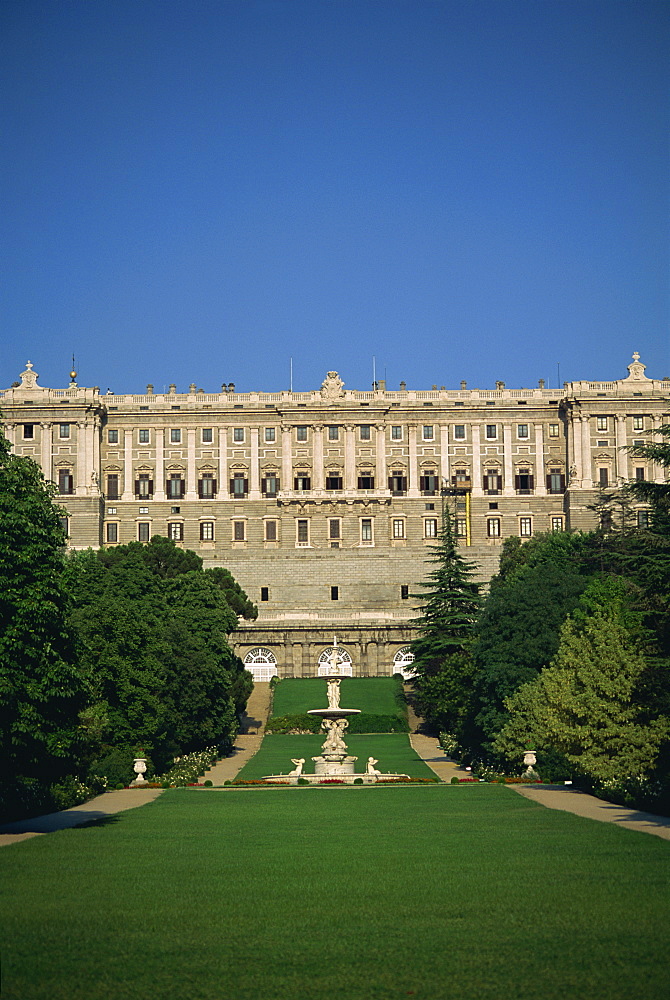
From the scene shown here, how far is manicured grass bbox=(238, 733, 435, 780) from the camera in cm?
5291

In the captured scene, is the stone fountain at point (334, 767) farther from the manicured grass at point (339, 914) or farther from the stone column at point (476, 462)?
the stone column at point (476, 462)

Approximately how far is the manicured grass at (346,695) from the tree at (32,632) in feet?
161

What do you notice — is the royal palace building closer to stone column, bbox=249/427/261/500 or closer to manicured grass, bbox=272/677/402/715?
stone column, bbox=249/427/261/500

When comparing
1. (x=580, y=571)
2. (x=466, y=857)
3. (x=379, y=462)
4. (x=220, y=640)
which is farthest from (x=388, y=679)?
(x=466, y=857)

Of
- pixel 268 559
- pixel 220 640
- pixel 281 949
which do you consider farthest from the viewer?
pixel 268 559

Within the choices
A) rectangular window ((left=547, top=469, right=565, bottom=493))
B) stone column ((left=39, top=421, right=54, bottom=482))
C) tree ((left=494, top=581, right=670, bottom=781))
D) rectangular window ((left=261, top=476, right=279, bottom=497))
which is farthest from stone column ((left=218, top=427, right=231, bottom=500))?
tree ((left=494, top=581, right=670, bottom=781))

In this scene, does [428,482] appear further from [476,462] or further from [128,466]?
[128,466]

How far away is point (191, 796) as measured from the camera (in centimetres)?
4047

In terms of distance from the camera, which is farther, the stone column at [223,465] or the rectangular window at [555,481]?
the stone column at [223,465]

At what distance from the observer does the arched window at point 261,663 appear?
3607 inches

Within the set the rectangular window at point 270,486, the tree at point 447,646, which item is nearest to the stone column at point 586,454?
the rectangular window at point 270,486

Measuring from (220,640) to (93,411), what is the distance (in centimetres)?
5631

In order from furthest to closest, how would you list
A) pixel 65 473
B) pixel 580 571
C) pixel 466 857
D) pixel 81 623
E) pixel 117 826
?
pixel 65 473
pixel 580 571
pixel 81 623
pixel 117 826
pixel 466 857

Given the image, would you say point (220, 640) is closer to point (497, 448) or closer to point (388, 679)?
point (388, 679)
